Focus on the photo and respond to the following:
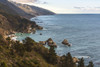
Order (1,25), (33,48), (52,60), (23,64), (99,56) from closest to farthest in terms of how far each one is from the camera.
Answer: (23,64) → (52,60) → (33,48) → (99,56) → (1,25)

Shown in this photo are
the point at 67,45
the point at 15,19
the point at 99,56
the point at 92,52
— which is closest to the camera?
the point at 99,56

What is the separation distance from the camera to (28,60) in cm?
3672

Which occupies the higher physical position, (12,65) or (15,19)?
(15,19)

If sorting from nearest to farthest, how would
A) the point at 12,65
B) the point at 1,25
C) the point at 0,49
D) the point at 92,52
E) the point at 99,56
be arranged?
the point at 12,65
the point at 0,49
the point at 99,56
the point at 92,52
the point at 1,25

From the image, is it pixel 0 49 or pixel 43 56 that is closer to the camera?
pixel 0 49

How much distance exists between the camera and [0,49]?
3672cm

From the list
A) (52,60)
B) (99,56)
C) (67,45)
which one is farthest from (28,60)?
(67,45)

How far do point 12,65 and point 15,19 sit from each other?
130052 millimetres

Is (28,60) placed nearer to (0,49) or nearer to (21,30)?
(0,49)

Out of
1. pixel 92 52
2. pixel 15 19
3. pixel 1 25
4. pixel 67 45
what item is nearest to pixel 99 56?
pixel 92 52

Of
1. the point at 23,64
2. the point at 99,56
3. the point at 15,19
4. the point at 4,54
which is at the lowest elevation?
the point at 99,56

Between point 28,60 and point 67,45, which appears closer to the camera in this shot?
point 28,60

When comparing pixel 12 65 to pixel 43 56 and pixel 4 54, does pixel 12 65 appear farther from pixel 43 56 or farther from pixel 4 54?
pixel 43 56

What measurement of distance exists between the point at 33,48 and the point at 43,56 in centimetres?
488
